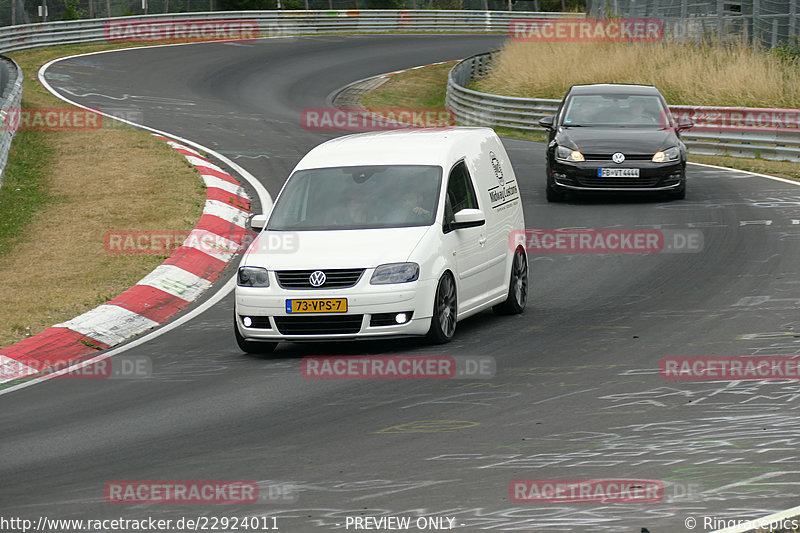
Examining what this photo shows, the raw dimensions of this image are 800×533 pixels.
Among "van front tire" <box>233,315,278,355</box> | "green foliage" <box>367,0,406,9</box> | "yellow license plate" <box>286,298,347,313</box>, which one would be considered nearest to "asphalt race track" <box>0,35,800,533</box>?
"van front tire" <box>233,315,278,355</box>

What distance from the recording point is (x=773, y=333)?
35.1 feet

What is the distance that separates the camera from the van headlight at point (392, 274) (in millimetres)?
10305

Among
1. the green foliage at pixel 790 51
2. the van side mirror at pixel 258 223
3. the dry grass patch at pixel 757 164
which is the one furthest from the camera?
the green foliage at pixel 790 51

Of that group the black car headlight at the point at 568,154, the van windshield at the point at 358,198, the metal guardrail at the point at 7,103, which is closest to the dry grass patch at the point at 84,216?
the metal guardrail at the point at 7,103

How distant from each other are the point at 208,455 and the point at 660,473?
2.67m

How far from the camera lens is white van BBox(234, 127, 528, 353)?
10.3 meters

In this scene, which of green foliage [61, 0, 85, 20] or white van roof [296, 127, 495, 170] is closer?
white van roof [296, 127, 495, 170]

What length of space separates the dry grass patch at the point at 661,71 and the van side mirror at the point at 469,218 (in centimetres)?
1971

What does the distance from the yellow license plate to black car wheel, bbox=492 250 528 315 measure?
2452 millimetres

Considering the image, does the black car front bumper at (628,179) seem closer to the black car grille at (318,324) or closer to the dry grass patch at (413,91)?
the black car grille at (318,324)

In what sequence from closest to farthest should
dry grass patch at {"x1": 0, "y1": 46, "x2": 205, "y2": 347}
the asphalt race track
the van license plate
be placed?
the asphalt race track, dry grass patch at {"x1": 0, "y1": 46, "x2": 205, "y2": 347}, the van license plate

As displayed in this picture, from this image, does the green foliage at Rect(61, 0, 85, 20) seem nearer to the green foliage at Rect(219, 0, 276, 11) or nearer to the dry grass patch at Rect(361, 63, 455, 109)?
the green foliage at Rect(219, 0, 276, 11)

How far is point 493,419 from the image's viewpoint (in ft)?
26.9

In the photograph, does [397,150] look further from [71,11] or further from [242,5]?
[242,5]
